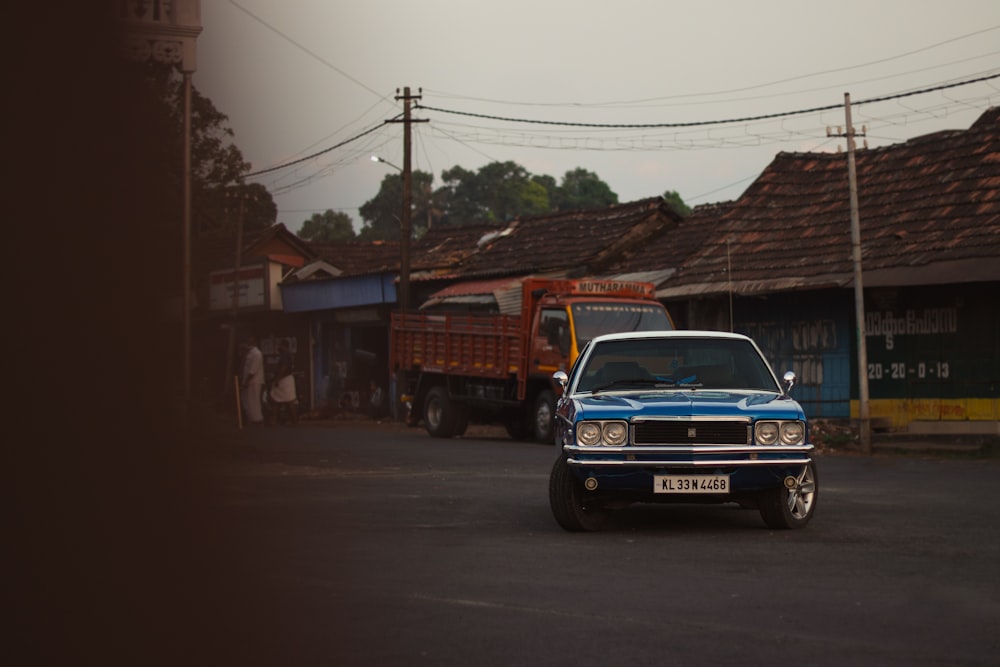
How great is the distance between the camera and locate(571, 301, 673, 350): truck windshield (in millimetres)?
23391

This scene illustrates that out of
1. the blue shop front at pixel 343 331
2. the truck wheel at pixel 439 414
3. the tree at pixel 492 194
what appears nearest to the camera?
the truck wheel at pixel 439 414

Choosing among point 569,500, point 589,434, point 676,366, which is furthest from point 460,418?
point 589,434

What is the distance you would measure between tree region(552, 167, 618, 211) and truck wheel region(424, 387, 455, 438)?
67.8 m

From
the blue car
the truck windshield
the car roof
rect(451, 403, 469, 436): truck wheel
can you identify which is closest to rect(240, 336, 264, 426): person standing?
rect(451, 403, 469, 436): truck wheel

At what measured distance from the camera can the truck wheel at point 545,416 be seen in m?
23.5

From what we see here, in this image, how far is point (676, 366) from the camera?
11266 millimetres

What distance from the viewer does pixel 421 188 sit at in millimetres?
86688

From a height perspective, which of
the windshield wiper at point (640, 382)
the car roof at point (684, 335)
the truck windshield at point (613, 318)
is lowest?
the windshield wiper at point (640, 382)

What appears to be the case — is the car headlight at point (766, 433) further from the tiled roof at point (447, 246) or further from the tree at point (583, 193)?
the tree at point (583, 193)

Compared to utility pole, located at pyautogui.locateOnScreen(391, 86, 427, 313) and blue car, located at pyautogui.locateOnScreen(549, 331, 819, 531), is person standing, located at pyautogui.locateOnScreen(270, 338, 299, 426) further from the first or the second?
blue car, located at pyautogui.locateOnScreen(549, 331, 819, 531)

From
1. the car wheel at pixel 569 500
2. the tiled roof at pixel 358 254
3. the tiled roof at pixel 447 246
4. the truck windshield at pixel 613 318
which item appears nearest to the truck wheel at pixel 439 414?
the truck windshield at pixel 613 318

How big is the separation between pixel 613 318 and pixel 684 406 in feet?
44.9

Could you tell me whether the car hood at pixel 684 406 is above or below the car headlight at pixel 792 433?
above

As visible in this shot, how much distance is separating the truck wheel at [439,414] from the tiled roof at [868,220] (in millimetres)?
5466
